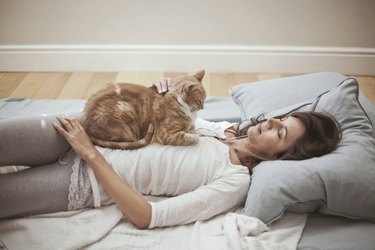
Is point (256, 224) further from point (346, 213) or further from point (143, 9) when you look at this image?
point (143, 9)

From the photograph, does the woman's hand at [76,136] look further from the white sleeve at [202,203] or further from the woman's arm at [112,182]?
the white sleeve at [202,203]

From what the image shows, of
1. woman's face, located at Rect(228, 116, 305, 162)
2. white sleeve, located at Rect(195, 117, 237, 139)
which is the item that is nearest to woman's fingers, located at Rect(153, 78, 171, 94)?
white sleeve, located at Rect(195, 117, 237, 139)

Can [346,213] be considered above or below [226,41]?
below

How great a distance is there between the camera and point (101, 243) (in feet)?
4.23

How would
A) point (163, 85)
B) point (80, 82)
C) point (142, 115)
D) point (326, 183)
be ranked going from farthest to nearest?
point (80, 82), point (163, 85), point (142, 115), point (326, 183)

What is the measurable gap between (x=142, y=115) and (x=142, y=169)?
0.25 m

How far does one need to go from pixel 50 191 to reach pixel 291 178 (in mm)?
835

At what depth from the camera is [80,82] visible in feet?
8.75

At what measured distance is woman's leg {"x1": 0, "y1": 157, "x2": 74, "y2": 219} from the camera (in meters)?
1.30

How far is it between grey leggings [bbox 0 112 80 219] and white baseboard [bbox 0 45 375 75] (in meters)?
1.43

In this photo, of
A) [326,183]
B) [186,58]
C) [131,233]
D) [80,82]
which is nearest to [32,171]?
[131,233]

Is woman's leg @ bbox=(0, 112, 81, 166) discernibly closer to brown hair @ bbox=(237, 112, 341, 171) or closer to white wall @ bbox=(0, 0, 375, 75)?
brown hair @ bbox=(237, 112, 341, 171)

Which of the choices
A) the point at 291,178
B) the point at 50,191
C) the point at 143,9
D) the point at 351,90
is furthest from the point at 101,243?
the point at 143,9

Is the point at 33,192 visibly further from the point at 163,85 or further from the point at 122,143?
the point at 163,85
